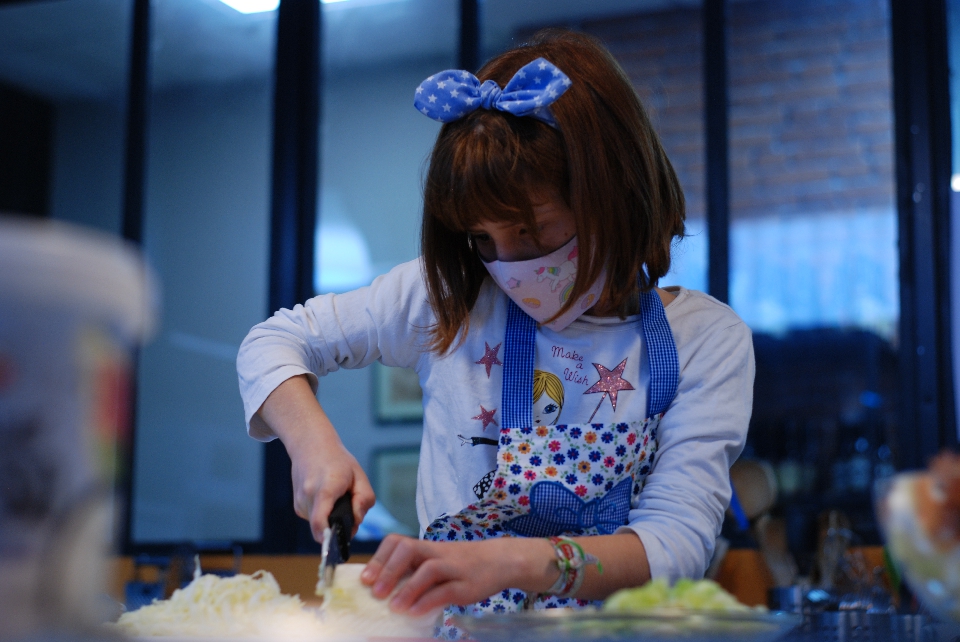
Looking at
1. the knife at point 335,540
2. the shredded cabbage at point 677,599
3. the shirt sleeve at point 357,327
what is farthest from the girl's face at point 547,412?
the shredded cabbage at point 677,599

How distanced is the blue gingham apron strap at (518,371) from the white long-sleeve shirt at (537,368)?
3 centimetres

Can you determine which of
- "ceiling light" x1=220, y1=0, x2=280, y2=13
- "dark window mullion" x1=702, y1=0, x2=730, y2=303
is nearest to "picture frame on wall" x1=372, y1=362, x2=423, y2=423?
"dark window mullion" x1=702, y1=0, x2=730, y2=303

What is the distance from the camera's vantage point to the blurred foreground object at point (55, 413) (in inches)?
14.1

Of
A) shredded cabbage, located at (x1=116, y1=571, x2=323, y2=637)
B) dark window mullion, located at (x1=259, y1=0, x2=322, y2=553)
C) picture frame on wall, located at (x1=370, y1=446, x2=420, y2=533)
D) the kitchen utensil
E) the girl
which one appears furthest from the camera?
picture frame on wall, located at (x1=370, y1=446, x2=420, y2=533)

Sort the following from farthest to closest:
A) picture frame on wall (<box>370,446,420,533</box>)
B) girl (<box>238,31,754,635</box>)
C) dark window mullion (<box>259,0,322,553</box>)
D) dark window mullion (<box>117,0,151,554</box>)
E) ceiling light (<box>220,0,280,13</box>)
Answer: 1. ceiling light (<box>220,0,280,13</box>)
2. dark window mullion (<box>117,0,151,554</box>)
3. picture frame on wall (<box>370,446,420,533</box>)
4. dark window mullion (<box>259,0,322,553</box>)
5. girl (<box>238,31,754,635</box>)

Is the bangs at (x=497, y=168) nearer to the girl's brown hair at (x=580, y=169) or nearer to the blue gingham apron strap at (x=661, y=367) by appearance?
the girl's brown hair at (x=580, y=169)

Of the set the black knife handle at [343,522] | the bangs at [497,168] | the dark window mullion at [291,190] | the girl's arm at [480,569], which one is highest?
the dark window mullion at [291,190]

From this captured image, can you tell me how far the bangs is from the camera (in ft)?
3.78

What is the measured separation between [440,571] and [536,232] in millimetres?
487

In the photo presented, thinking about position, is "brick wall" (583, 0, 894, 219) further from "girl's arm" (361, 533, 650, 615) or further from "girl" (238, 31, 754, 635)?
"girl's arm" (361, 533, 650, 615)

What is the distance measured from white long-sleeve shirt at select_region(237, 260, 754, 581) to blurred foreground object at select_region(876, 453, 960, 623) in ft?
1.45

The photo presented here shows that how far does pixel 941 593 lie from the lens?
2.17 feet

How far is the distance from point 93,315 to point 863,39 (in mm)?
3750

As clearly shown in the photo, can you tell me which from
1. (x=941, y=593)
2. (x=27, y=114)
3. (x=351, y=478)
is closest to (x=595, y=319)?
(x=351, y=478)
